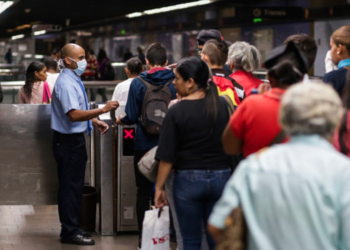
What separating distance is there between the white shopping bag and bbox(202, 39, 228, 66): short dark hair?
1.07m

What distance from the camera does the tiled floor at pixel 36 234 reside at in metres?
6.14

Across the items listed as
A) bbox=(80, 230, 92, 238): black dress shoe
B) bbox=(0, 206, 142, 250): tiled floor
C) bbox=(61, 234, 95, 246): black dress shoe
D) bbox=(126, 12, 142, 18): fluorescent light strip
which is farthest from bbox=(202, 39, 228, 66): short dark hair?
bbox=(126, 12, 142, 18): fluorescent light strip

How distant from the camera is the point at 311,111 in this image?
2.41 m

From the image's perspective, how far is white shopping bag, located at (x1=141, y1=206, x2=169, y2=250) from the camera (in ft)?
14.7

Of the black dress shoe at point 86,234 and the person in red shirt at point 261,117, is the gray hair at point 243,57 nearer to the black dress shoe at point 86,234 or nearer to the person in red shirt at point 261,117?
the person in red shirt at point 261,117

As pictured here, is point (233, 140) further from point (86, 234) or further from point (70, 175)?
point (86, 234)

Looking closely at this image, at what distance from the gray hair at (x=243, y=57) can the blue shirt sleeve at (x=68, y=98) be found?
55.0 inches

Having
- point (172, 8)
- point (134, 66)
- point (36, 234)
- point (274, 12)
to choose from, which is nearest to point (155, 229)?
point (36, 234)

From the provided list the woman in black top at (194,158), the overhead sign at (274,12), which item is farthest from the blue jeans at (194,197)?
the overhead sign at (274,12)

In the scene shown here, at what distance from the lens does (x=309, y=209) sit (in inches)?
93.0

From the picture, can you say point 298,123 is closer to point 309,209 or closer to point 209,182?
point 309,209

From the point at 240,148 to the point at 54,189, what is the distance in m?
3.75

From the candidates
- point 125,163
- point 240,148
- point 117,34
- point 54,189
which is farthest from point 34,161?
point 117,34

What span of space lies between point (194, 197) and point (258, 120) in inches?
36.4
